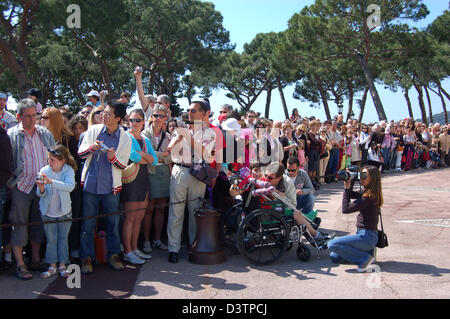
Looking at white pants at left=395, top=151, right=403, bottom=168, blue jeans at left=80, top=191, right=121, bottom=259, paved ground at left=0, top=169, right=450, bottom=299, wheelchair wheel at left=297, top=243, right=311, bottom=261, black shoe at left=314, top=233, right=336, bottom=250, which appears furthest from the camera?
white pants at left=395, top=151, right=403, bottom=168

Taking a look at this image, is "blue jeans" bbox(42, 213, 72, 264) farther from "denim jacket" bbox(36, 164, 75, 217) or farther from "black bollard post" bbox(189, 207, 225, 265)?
"black bollard post" bbox(189, 207, 225, 265)

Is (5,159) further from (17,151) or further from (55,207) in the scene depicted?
(55,207)

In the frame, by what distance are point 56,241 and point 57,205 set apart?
401mm

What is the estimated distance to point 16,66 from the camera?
14.1 m

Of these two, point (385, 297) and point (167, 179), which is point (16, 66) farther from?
point (385, 297)

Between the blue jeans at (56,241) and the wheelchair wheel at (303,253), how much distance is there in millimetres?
2771

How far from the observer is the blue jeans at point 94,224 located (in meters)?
4.78

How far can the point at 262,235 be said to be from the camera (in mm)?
5098

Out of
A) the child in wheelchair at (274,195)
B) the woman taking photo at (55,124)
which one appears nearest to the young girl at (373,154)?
the child in wheelchair at (274,195)

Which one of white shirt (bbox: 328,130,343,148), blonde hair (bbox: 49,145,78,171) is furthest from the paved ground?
white shirt (bbox: 328,130,343,148)

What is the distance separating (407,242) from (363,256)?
157 centimetres

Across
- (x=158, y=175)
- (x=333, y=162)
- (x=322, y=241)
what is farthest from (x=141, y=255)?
(x=333, y=162)

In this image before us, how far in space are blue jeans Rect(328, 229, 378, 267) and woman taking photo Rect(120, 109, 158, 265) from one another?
232 centimetres

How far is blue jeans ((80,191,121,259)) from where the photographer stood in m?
4.78
